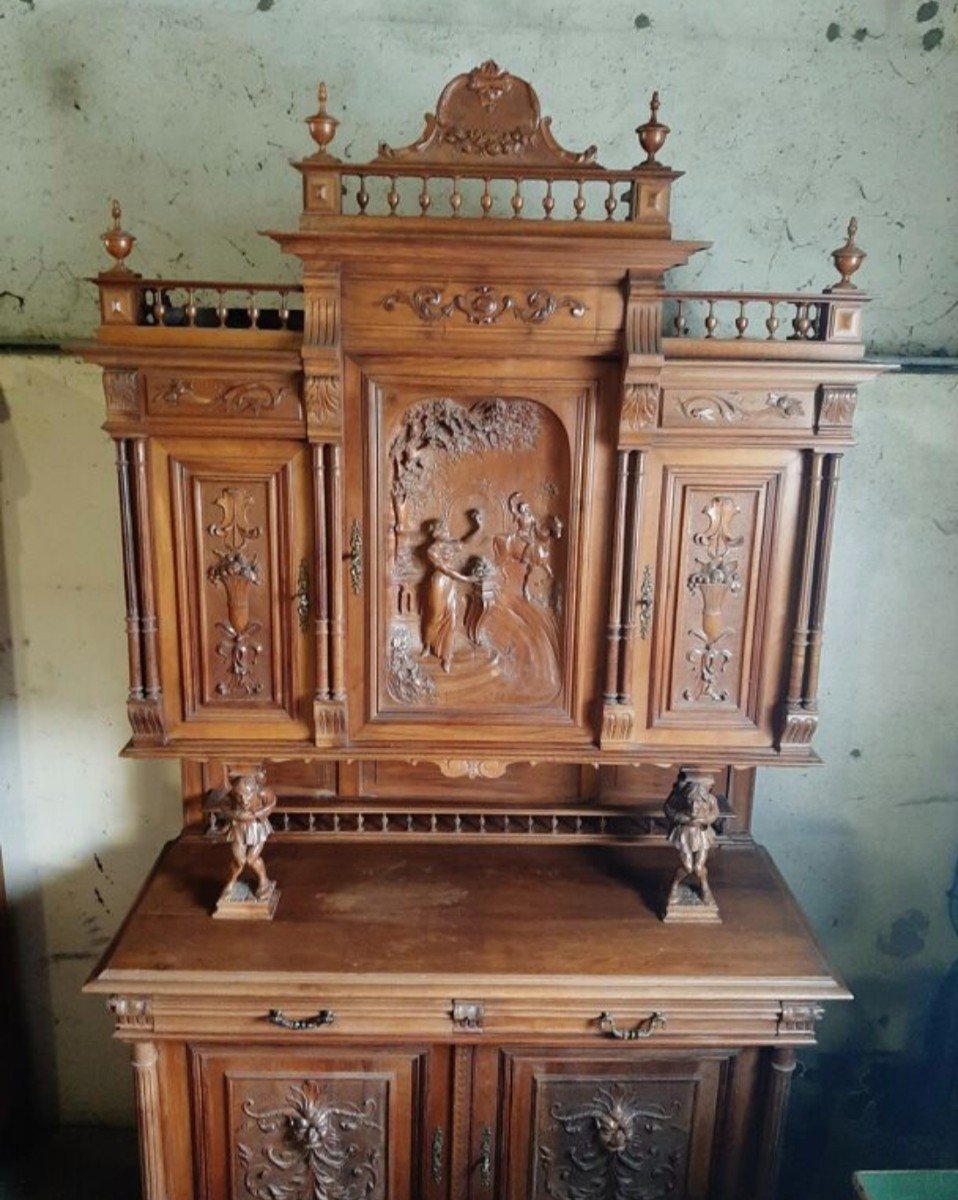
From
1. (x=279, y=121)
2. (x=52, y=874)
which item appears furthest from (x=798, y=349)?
(x=52, y=874)

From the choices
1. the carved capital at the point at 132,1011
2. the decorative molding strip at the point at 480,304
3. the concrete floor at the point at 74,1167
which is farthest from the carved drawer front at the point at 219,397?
the concrete floor at the point at 74,1167

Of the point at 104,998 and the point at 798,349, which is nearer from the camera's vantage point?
the point at 798,349

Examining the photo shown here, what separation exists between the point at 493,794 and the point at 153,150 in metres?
1.70

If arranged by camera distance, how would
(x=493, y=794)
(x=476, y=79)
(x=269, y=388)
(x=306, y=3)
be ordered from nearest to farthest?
(x=476, y=79) < (x=269, y=388) < (x=306, y=3) < (x=493, y=794)

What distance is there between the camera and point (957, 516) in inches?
92.4

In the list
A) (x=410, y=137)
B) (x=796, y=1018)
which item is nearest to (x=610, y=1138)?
(x=796, y=1018)

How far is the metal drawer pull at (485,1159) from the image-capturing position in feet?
6.37

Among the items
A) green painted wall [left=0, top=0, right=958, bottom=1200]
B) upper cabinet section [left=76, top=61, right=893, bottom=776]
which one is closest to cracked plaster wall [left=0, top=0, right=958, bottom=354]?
green painted wall [left=0, top=0, right=958, bottom=1200]

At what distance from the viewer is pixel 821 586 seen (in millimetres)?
1845

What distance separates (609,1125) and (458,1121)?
0.31 m

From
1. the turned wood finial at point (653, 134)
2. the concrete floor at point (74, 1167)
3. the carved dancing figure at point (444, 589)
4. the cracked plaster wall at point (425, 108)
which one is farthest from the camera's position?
the concrete floor at point (74, 1167)

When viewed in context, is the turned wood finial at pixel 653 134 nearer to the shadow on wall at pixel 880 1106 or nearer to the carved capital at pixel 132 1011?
the carved capital at pixel 132 1011

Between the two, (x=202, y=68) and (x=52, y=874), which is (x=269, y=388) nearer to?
(x=202, y=68)

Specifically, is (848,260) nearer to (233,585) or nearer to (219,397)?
(219,397)
